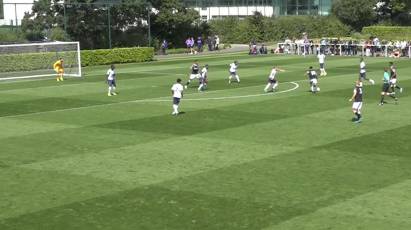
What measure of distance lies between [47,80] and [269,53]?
31648 millimetres

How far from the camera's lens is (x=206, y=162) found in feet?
68.6

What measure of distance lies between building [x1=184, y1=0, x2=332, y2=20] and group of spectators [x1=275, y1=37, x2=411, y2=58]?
31.0 meters

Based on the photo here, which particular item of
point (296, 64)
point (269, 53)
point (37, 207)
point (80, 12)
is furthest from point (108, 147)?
point (269, 53)

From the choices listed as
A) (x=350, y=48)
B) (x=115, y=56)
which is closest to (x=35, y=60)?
(x=115, y=56)

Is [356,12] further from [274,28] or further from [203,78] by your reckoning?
Result: [203,78]

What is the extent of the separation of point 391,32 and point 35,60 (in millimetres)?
47773

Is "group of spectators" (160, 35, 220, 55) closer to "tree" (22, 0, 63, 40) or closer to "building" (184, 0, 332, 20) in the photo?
"tree" (22, 0, 63, 40)

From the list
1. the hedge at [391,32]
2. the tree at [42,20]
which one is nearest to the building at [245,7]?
the hedge at [391,32]

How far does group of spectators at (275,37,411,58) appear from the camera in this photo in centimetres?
6681

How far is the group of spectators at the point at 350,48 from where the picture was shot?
66.8 m

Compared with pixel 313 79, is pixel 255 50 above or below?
above

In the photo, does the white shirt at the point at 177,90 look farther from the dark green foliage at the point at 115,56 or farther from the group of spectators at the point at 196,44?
the group of spectators at the point at 196,44

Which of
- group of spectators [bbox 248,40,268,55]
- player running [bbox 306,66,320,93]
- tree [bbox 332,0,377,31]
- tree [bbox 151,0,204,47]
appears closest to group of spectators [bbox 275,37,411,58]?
group of spectators [bbox 248,40,268,55]

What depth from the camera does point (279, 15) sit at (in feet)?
342
